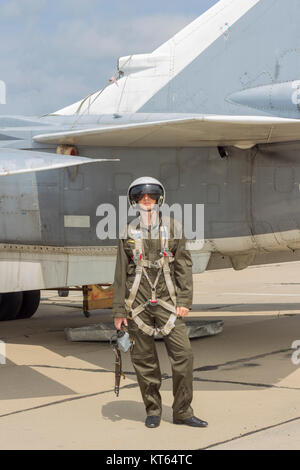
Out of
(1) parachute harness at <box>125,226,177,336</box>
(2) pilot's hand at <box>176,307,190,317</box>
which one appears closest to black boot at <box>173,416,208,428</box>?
(1) parachute harness at <box>125,226,177,336</box>

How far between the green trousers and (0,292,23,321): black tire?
724cm

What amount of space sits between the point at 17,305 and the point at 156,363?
734 centimetres

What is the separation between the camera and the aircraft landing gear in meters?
12.3

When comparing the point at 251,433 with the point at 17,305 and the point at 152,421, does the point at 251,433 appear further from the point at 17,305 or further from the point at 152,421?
the point at 17,305

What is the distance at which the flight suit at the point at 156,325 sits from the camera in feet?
17.4

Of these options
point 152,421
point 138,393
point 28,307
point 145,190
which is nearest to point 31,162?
point 145,190

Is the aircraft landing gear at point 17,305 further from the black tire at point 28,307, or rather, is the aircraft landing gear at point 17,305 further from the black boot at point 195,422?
the black boot at point 195,422

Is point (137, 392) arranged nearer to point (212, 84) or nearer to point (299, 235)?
point (299, 235)

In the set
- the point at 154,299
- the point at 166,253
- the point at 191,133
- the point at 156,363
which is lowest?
the point at 156,363

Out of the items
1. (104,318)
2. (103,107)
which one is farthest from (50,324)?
(103,107)

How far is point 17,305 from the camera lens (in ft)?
40.6

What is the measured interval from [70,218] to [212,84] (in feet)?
7.93

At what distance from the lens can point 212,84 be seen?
838cm

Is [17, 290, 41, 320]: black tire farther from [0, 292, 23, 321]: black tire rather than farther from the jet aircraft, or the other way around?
the jet aircraft
